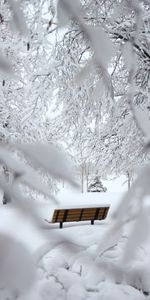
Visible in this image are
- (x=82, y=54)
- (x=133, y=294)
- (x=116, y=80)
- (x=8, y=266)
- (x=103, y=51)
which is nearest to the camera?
(x=8, y=266)

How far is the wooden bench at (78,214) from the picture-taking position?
7.71 meters

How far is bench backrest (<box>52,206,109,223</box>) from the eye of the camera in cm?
770

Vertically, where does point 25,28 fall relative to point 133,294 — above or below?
above

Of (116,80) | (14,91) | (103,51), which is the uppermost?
(14,91)

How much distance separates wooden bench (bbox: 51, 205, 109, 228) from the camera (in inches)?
303

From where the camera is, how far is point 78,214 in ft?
27.0

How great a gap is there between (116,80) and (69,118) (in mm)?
1064

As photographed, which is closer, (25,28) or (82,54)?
(25,28)

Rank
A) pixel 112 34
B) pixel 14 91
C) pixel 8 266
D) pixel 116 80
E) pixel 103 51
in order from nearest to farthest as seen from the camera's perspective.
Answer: pixel 8 266 < pixel 103 51 < pixel 112 34 < pixel 116 80 < pixel 14 91

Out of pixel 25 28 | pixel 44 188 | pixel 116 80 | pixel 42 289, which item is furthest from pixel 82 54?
pixel 44 188

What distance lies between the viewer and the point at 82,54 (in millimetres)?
6348

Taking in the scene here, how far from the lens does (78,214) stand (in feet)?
27.0

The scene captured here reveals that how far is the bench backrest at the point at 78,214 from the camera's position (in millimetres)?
7704

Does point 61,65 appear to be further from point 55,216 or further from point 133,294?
point 133,294
